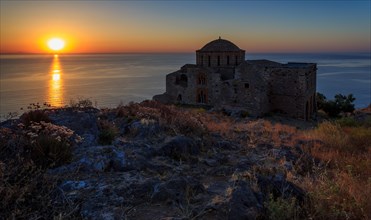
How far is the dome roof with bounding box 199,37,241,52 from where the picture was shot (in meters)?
36.2

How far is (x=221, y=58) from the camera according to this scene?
36.4 meters

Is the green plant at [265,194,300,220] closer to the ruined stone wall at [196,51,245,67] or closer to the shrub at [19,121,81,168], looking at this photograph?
the shrub at [19,121,81,168]

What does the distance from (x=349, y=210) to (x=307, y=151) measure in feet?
15.2

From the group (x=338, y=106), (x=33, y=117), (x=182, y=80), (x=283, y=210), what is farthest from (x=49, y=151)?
(x=338, y=106)

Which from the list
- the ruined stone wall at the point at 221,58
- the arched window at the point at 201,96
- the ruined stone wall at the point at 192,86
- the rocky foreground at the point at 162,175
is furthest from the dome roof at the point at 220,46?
the rocky foreground at the point at 162,175

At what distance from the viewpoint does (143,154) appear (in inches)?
280

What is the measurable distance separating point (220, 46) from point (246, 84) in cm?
736

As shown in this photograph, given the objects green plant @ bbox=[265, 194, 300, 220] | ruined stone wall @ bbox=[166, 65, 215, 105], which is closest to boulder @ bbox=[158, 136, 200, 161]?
green plant @ bbox=[265, 194, 300, 220]

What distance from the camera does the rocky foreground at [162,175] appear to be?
4473 mm

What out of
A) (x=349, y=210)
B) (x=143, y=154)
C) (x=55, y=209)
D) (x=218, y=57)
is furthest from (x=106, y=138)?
(x=218, y=57)

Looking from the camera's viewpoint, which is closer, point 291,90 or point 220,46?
point 291,90

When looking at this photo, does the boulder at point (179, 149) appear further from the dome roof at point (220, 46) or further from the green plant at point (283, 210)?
the dome roof at point (220, 46)

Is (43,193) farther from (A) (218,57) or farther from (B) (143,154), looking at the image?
(A) (218,57)

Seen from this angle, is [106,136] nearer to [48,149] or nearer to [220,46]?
[48,149]
